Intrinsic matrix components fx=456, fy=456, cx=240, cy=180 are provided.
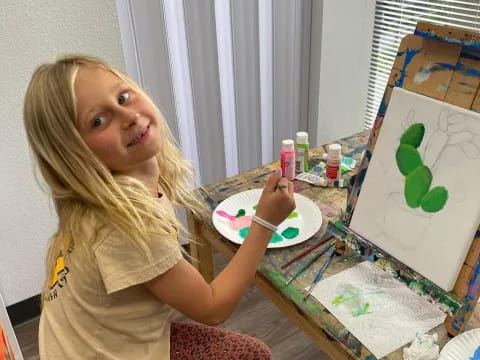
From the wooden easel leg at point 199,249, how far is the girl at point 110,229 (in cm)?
27

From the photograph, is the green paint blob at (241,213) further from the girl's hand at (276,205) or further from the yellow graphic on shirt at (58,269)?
the yellow graphic on shirt at (58,269)

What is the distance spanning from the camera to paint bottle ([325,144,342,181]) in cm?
131

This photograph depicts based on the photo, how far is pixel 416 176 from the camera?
35.7 inches

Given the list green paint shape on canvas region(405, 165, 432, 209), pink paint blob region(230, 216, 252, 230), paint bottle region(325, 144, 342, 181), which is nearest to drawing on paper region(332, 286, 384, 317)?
green paint shape on canvas region(405, 165, 432, 209)

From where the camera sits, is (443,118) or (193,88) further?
(193,88)

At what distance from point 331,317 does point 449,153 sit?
39 centimetres

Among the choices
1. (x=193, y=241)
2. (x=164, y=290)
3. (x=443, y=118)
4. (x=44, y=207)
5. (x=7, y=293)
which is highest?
(x=443, y=118)

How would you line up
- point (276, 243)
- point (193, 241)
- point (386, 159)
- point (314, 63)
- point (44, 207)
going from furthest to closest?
point (314, 63), point (44, 207), point (193, 241), point (276, 243), point (386, 159)

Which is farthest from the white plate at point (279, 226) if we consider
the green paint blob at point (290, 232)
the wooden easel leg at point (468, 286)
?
the wooden easel leg at point (468, 286)

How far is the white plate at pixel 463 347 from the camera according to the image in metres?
0.80

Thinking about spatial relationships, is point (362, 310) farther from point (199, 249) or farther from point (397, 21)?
point (397, 21)

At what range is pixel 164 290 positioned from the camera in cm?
90

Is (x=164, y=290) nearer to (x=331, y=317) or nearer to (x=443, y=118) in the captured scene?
(x=331, y=317)

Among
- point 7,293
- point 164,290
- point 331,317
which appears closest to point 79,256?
point 164,290
